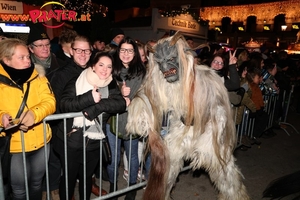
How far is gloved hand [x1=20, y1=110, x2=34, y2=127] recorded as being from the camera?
2172 millimetres

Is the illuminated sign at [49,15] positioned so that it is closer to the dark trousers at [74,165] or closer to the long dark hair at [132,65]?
the long dark hair at [132,65]

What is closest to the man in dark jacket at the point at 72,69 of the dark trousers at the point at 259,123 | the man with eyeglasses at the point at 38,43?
the man with eyeglasses at the point at 38,43

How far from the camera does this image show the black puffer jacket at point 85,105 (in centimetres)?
246

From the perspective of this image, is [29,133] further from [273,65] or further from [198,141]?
[273,65]

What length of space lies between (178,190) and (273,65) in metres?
4.12

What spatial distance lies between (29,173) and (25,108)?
2.33 ft

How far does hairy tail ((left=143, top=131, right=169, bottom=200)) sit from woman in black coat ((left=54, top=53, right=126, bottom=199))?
51cm

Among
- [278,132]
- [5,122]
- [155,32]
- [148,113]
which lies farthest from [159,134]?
[155,32]

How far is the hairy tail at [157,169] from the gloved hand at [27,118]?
1184mm

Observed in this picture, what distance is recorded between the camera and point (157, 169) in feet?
8.97

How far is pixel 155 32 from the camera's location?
46.9 ft

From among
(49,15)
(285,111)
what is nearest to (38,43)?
(285,111)

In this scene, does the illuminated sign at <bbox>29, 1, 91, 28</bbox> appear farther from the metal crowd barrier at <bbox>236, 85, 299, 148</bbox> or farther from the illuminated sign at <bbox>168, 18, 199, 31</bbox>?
the metal crowd barrier at <bbox>236, 85, 299, 148</bbox>

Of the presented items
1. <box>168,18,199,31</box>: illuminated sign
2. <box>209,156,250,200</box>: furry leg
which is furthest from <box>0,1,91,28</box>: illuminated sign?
<box>209,156,250,200</box>: furry leg
